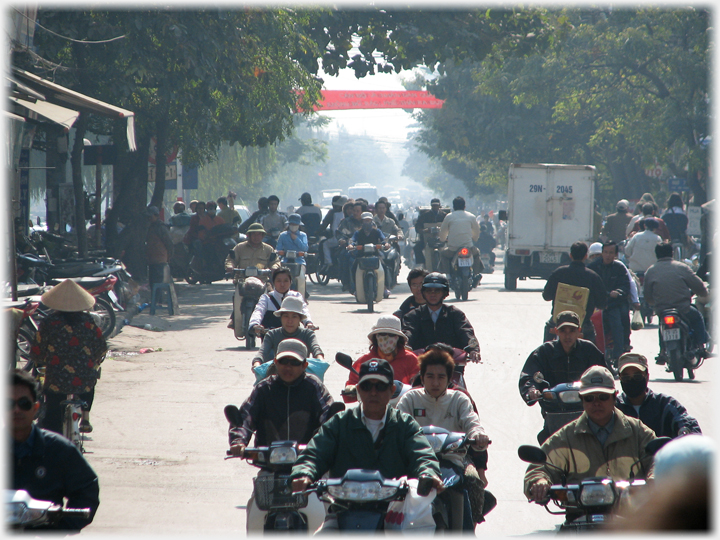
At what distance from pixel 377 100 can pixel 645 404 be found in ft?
146

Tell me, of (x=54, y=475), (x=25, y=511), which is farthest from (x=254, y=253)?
(x=25, y=511)

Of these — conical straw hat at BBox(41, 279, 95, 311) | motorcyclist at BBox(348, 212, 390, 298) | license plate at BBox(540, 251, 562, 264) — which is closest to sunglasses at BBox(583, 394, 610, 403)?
conical straw hat at BBox(41, 279, 95, 311)

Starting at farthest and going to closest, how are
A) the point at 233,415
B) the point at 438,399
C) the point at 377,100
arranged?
the point at 377,100
the point at 438,399
the point at 233,415

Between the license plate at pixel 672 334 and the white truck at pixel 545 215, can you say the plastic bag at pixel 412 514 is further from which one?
the white truck at pixel 545 215

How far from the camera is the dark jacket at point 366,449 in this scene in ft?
15.1

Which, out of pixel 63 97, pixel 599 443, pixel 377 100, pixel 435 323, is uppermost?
pixel 377 100

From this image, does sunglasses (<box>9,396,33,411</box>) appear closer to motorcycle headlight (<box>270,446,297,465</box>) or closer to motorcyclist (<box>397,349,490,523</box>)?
motorcycle headlight (<box>270,446,297,465</box>)

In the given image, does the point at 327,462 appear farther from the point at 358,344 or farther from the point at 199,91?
the point at 199,91

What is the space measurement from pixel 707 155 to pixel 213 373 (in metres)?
18.7

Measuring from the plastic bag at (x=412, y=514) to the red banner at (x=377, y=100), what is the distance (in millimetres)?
43951

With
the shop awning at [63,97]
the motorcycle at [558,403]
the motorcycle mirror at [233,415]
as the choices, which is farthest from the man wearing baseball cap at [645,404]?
the shop awning at [63,97]

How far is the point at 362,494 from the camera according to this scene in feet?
13.8

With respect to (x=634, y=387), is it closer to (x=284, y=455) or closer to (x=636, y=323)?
(x=284, y=455)

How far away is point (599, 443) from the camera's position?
4984mm
